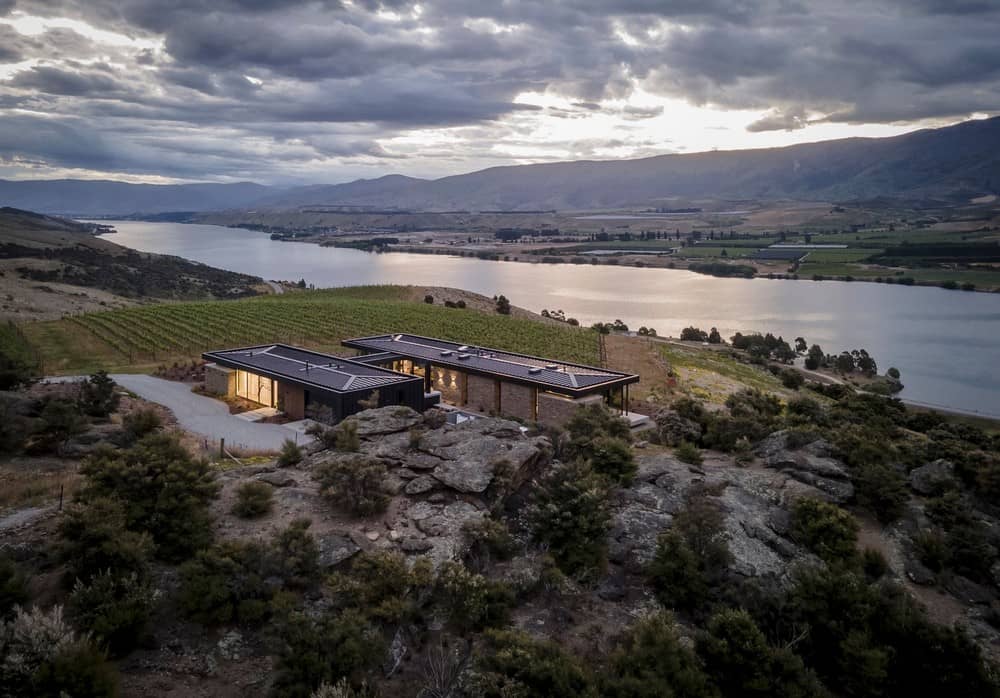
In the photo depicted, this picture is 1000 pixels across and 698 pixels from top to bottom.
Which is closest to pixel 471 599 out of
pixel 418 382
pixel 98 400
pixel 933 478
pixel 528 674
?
pixel 528 674

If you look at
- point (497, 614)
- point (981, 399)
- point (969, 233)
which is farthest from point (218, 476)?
point (969, 233)

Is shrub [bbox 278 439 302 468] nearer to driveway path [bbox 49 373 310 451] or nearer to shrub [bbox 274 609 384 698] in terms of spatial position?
driveway path [bbox 49 373 310 451]

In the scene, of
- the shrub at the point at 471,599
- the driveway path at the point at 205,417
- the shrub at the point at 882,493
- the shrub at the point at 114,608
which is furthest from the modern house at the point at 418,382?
the shrub at the point at 114,608

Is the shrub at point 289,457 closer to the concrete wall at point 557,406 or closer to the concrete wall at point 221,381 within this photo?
the concrete wall at point 557,406

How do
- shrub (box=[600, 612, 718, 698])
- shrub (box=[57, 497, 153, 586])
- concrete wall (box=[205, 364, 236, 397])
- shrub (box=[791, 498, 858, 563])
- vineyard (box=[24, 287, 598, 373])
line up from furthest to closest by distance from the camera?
vineyard (box=[24, 287, 598, 373]), concrete wall (box=[205, 364, 236, 397]), shrub (box=[791, 498, 858, 563]), shrub (box=[57, 497, 153, 586]), shrub (box=[600, 612, 718, 698])

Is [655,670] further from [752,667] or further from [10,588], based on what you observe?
[10,588]

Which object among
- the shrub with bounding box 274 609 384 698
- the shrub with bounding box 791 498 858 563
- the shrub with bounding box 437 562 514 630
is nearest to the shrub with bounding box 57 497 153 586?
the shrub with bounding box 274 609 384 698

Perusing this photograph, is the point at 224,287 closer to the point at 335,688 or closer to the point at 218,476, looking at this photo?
the point at 218,476
